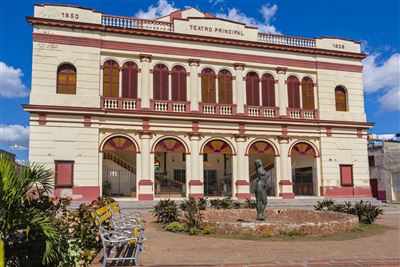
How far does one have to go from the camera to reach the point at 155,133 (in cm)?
2331

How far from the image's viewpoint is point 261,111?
25.4 metres

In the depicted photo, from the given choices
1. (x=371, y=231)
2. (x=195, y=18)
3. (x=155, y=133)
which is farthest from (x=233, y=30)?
(x=371, y=231)

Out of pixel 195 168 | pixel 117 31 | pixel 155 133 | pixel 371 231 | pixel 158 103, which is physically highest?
pixel 117 31

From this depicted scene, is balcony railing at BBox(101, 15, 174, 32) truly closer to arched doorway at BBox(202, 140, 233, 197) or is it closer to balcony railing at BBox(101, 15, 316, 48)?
balcony railing at BBox(101, 15, 316, 48)

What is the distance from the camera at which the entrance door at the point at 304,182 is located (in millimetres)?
27484

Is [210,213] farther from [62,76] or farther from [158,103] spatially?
[62,76]

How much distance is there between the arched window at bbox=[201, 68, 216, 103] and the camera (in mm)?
24688

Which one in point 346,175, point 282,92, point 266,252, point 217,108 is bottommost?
point 266,252

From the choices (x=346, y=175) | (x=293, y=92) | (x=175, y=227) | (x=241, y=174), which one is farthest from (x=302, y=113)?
(x=175, y=227)

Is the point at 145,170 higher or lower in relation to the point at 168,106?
lower

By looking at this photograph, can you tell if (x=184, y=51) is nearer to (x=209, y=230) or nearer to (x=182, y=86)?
(x=182, y=86)

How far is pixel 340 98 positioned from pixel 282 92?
4692 mm

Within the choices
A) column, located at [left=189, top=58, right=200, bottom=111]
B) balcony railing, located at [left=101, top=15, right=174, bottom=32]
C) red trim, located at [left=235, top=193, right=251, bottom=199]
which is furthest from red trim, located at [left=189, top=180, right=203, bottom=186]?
balcony railing, located at [left=101, top=15, right=174, bottom=32]

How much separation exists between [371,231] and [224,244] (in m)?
5.39
